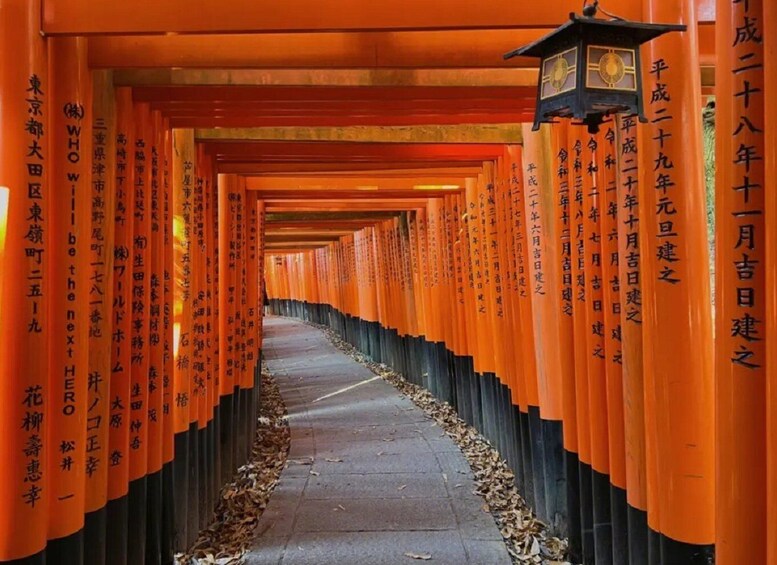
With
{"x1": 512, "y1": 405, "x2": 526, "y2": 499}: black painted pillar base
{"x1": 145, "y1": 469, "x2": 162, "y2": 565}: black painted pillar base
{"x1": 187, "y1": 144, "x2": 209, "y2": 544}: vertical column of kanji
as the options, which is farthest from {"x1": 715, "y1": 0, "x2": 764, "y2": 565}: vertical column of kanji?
{"x1": 187, "y1": 144, "x2": 209, "y2": 544}: vertical column of kanji

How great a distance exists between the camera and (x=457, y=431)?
9.16 meters

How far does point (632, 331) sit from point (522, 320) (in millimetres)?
2533

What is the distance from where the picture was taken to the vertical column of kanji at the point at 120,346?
153 inches

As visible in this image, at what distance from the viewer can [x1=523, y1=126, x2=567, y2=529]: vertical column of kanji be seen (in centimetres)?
506

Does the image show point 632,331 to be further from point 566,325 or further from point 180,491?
point 180,491

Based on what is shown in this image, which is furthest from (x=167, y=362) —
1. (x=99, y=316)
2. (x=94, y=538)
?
(x=94, y=538)

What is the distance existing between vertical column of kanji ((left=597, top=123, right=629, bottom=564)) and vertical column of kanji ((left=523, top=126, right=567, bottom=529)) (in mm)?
1100

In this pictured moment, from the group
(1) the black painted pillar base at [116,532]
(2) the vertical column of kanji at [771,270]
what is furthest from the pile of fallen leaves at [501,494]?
(2) the vertical column of kanji at [771,270]

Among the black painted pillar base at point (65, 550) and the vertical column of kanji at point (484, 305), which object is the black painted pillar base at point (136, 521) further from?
the vertical column of kanji at point (484, 305)

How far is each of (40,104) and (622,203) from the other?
2939 mm

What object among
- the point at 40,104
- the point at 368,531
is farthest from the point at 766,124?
the point at 368,531

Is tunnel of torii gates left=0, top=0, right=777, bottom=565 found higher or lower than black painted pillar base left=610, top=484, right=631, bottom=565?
higher

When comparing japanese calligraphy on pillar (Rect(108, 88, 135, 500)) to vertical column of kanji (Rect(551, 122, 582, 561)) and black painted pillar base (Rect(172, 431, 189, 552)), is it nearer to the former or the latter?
black painted pillar base (Rect(172, 431, 189, 552))

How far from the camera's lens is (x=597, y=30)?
2623mm
